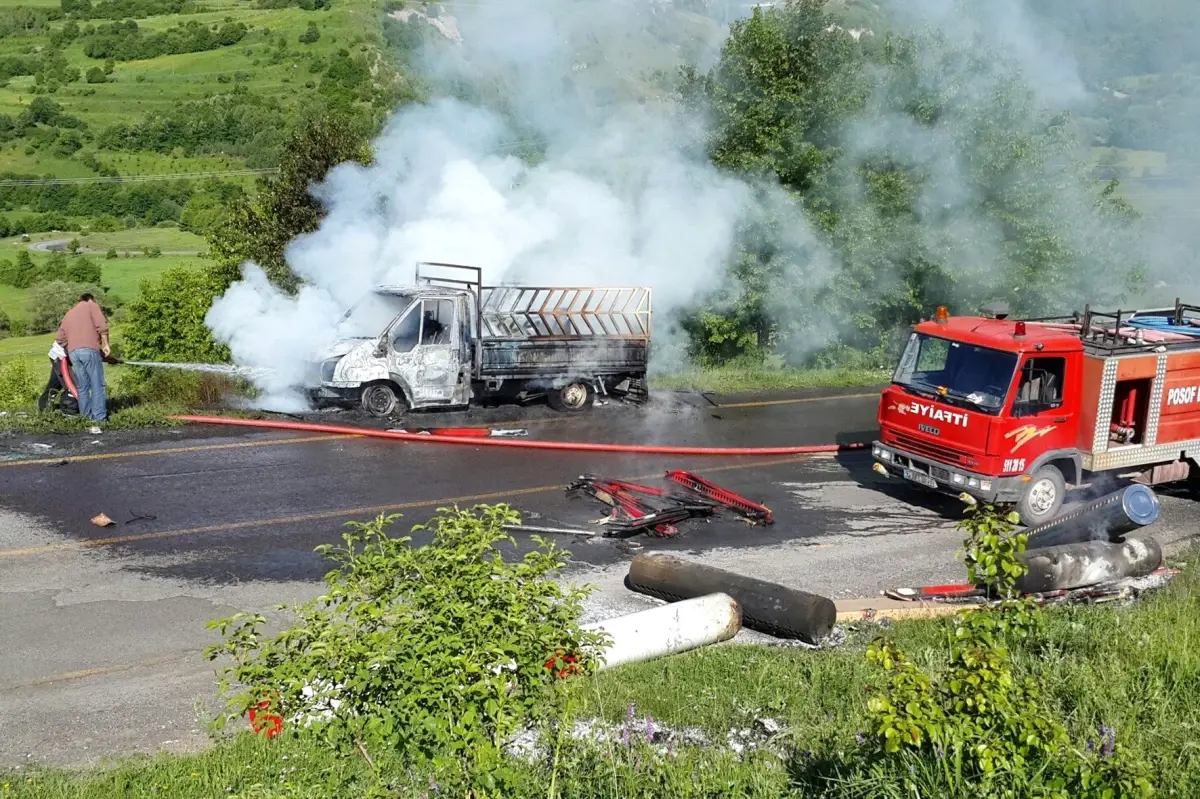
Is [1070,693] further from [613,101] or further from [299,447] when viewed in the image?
[613,101]

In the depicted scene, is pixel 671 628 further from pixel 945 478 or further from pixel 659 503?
pixel 945 478

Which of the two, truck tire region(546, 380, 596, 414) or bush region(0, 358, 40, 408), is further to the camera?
truck tire region(546, 380, 596, 414)

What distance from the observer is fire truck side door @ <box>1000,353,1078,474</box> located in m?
12.7

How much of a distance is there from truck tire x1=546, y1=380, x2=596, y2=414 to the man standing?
6741mm

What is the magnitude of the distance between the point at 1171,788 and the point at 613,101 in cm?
2215

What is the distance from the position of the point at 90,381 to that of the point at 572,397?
7.24 m

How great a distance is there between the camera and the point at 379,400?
56.6 ft

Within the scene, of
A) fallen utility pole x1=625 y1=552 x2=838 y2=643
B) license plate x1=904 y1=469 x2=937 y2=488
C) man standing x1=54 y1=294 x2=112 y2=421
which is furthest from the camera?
man standing x1=54 y1=294 x2=112 y2=421

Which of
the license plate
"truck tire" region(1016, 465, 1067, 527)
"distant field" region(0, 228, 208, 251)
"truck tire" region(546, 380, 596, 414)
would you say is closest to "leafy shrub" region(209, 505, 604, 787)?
the license plate

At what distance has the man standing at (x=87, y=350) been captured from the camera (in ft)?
50.8

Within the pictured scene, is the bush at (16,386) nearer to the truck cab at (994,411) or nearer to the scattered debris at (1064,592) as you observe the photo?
the truck cab at (994,411)

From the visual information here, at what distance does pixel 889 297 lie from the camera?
24.5m

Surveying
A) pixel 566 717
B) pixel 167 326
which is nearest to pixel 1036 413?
pixel 566 717

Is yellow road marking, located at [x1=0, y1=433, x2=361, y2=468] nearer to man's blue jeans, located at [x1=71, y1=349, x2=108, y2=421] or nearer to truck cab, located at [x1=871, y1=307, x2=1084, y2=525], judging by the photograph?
man's blue jeans, located at [x1=71, y1=349, x2=108, y2=421]
